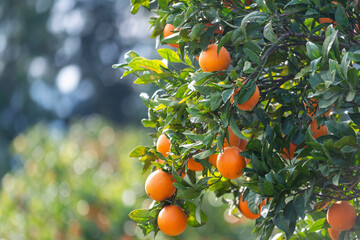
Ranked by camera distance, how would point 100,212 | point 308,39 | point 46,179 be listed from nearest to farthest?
1. point 308,39
2. point 100,212
3. point 46,179

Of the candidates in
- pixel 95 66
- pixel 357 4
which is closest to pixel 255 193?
pixel 357 4

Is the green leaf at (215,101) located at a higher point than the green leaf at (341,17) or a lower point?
lower

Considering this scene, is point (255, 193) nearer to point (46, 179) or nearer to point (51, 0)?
point (46, 179)

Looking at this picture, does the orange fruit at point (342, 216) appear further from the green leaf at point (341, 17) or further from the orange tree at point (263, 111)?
the green leaf at point (341, 17)

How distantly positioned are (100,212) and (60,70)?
12.4 metres

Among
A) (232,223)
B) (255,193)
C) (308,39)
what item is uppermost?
(308,39)

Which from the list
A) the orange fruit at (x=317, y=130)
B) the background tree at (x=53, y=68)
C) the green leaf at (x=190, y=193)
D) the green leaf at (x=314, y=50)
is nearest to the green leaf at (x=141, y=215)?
the green leaf at (x=190, y=193)

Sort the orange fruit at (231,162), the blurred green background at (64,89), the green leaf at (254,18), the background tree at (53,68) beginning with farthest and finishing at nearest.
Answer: the background tree at (53,68) < the blurred green background at (64,89) < the orange fruit at (231,162) < the green leaf at (254,18)

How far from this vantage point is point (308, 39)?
48.9 inches

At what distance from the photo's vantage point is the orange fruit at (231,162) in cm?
125

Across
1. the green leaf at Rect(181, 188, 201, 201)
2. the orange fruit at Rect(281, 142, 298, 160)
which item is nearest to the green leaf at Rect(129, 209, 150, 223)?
the green leaf at Rect(181, 188, 201, 201)

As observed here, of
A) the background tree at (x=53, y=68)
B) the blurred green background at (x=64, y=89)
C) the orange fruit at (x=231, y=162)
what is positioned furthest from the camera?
the background tree at (x=53, y=68)

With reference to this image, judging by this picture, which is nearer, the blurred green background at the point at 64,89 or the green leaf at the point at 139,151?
the green leaf at the point at 139,151

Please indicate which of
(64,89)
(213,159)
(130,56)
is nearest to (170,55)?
(130,56)
